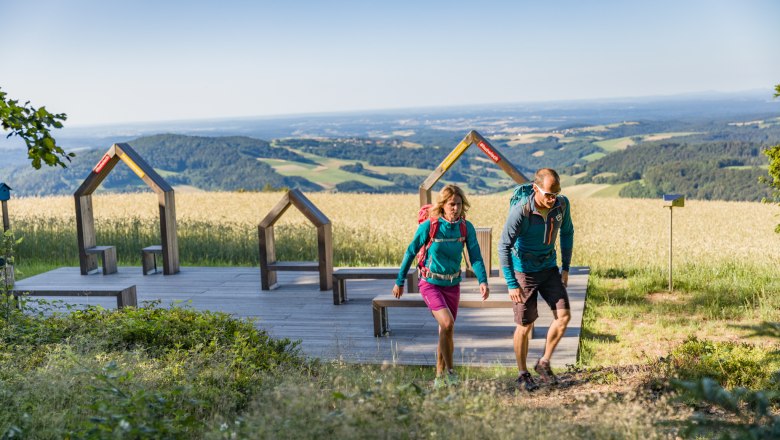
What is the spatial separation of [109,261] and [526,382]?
9.15 metres

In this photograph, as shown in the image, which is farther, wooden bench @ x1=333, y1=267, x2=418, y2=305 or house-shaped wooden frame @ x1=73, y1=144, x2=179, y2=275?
house-shaped wooden frame @ x1=73, y1=144, x2=179, y2=275

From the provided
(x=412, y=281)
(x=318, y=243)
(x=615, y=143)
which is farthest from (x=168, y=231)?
(x=615, y=143)

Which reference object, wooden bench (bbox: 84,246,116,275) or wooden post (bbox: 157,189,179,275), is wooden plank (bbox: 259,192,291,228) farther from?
wooden bench (bbox: 84,246,116,275)

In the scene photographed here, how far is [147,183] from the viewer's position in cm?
1302

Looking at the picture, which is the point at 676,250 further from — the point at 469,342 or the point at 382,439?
the point at 382,439

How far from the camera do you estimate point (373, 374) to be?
5.98 meters

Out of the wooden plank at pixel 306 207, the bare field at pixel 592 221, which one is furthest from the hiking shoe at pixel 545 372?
the bare field at pixel 592 221

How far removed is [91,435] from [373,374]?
208 centimetres

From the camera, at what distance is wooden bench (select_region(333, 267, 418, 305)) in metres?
10.8

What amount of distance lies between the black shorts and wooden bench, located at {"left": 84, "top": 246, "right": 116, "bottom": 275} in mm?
8939

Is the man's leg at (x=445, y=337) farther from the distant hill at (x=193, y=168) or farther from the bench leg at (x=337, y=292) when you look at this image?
the distant hill at (x=193, y=168)

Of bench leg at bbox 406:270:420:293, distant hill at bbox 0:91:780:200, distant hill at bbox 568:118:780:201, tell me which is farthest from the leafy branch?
distant hill at bbox 0:91:780:200

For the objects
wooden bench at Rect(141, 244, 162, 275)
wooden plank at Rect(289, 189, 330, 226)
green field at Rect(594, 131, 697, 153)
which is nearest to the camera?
wooden plank at Rect(289, 189, 330, 226)

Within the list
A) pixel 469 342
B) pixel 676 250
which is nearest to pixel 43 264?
pixel 469 342
